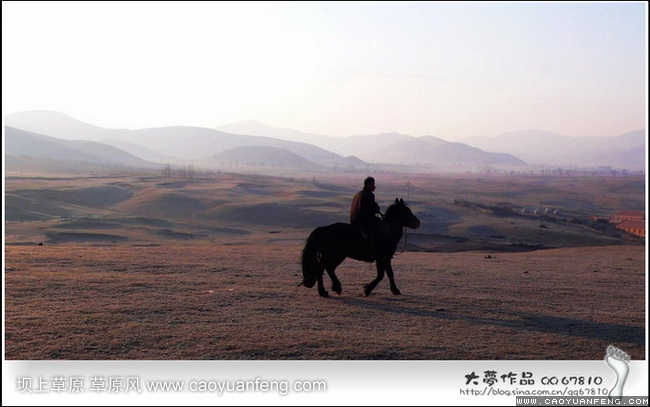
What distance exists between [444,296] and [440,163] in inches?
6202

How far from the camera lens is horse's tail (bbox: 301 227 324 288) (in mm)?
13355

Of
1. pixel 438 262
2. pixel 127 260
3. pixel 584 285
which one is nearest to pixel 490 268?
pixel 438 262

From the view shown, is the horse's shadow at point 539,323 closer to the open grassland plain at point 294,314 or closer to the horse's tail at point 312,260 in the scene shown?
the open grassland plain at point 294,314

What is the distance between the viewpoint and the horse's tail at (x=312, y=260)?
526 inches

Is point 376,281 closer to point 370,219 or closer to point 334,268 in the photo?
point 334,268

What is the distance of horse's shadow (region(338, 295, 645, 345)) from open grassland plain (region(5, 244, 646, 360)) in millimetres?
22

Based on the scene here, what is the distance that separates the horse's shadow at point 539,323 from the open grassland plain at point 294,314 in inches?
0.9

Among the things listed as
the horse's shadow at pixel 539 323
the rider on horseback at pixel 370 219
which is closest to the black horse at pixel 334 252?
the rider on horseback at pixel 370 219

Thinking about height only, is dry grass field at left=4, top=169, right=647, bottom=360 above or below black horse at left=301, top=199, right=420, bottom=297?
below

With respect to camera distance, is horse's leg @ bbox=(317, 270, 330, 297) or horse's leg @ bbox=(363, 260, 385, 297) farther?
horse's leg @ bbox=(363, 260, 385, 297)

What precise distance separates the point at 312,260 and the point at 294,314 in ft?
6.32

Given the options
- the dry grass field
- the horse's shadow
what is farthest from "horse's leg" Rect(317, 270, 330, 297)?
→ the horse's shadow

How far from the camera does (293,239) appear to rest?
54.6 metres

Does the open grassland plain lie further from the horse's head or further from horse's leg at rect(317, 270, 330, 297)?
the horse's head
